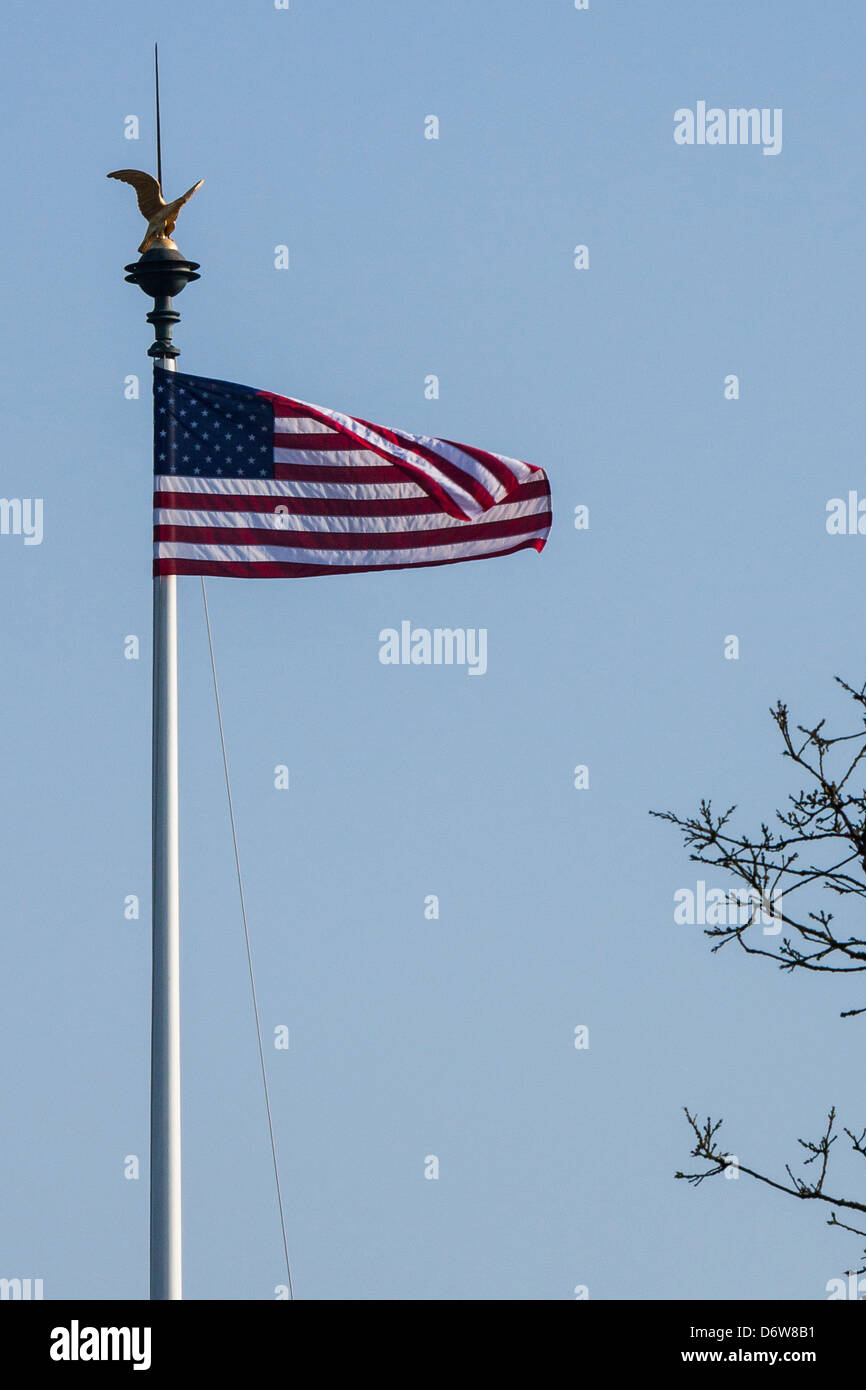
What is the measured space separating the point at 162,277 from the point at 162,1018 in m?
5.94

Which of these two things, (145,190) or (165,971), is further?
(145,190)

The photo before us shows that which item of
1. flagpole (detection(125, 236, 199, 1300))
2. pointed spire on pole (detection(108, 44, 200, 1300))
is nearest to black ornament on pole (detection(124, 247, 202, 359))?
pointed spire on pole (detection(108, 44, 200, 1300))

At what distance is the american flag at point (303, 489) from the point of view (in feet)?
77.7

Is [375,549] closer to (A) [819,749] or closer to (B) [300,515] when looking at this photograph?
(B) [300,515]

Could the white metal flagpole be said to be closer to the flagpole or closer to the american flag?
Answer: the flagpole

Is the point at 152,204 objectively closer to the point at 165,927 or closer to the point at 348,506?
the point at 348,506

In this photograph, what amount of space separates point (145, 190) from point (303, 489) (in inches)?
112

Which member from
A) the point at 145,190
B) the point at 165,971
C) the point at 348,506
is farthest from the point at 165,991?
the point at 145,190

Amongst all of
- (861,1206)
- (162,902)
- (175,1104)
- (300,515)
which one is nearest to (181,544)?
(300,515)

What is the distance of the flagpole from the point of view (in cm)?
2230

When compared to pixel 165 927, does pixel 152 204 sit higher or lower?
higher

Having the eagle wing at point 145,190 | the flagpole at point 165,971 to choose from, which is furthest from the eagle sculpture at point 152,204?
the flagpole at point 165,971

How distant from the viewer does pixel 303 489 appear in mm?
24016
